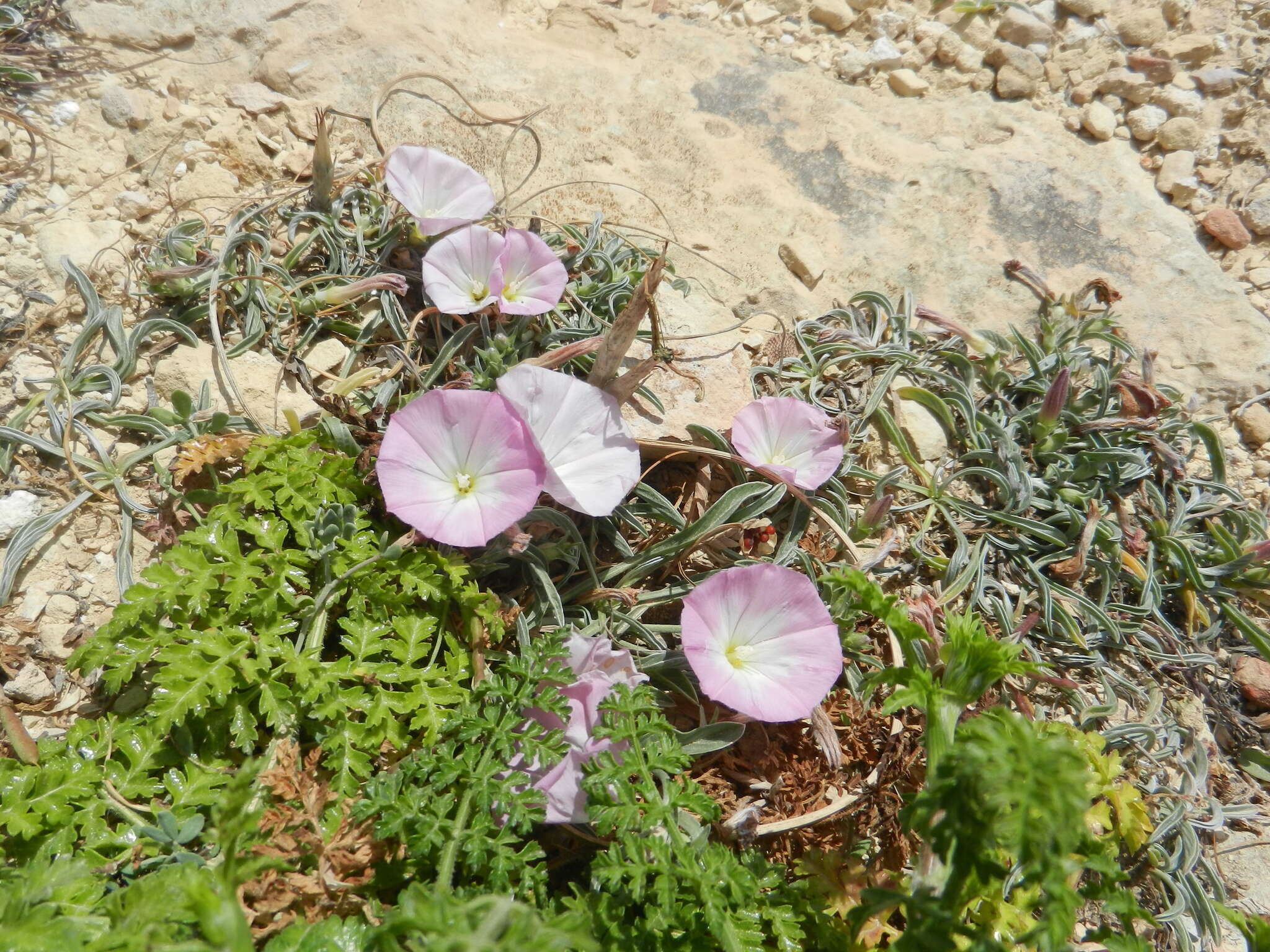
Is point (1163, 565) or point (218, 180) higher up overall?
point (218, 180)

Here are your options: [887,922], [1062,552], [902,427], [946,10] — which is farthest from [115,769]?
[946,10]

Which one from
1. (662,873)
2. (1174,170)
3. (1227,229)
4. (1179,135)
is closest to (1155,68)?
(1179,135)

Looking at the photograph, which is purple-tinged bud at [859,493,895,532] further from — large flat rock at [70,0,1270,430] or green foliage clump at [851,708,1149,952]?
green foliage clump at [851,708,1149,952]

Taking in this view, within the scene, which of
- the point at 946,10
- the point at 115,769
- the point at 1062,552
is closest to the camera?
the point at 115,769

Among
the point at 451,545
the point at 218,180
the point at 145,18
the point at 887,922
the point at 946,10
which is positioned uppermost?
the point at 946,10

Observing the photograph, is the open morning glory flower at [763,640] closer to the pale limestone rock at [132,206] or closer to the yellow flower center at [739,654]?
the yellow flower center at [739,654]

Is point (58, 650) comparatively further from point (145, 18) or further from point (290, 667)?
point (145, 18)

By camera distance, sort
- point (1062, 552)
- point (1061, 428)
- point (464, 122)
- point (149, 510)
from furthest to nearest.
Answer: point (464, 122) < point (1061, 428) < point (1062, 552) < point (149, 510)

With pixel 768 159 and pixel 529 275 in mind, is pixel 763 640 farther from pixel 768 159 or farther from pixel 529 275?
pixel 768 159
